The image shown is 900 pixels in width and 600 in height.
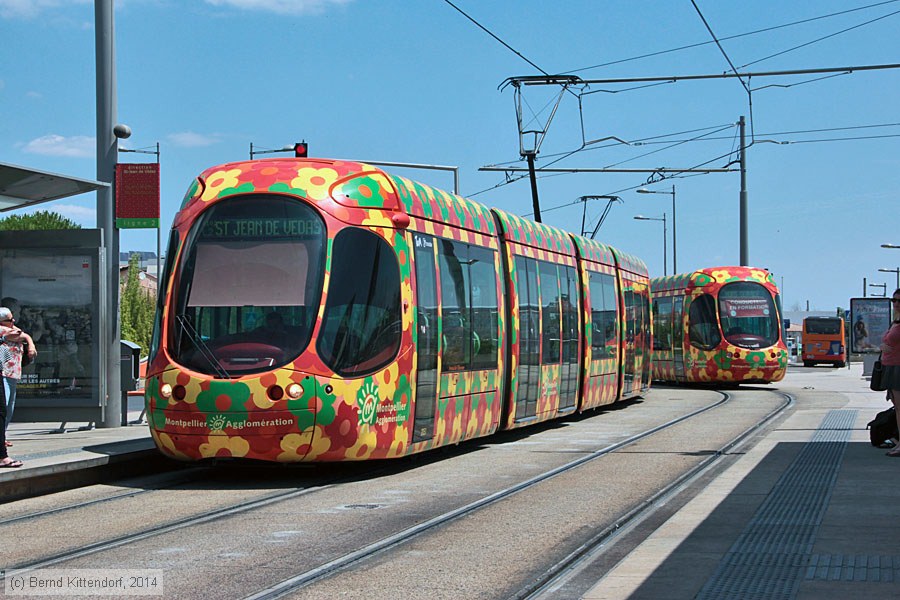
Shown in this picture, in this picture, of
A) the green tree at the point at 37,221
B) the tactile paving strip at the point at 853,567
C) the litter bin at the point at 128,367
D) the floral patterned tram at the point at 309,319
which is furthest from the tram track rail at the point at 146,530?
Answer: the green tree at the point at 37,221

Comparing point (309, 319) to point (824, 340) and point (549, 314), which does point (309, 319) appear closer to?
point (549, 314)

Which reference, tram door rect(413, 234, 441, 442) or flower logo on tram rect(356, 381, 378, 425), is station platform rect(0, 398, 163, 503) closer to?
flower logo on tram rect(356, 381, 378, 425)

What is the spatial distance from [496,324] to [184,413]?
500 cm

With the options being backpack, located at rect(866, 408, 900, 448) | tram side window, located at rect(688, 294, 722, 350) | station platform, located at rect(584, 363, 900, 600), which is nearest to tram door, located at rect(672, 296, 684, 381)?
tram side window, located at rect(688, 294, 722, 350)

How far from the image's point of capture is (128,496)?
11.5 metres

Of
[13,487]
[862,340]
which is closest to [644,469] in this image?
[13,487]

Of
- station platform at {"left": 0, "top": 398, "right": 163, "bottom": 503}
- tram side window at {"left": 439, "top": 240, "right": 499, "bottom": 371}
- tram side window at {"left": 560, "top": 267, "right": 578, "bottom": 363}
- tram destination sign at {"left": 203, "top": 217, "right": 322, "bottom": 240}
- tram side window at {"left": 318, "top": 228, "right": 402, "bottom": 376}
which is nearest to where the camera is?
station platform at {"left": 0, "top": 398, "right": 163, "bottom": 503}

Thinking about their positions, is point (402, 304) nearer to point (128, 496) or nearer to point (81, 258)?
point (128, 496)

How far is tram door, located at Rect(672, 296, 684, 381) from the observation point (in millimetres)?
35219

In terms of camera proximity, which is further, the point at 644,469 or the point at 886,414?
the point at 886,414

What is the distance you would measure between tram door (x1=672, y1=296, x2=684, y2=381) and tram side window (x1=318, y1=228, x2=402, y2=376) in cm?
2350

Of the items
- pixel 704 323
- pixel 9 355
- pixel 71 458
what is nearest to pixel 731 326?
pixel 704 323

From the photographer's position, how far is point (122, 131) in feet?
58.5

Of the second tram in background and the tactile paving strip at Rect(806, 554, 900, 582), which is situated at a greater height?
the second tram in background
